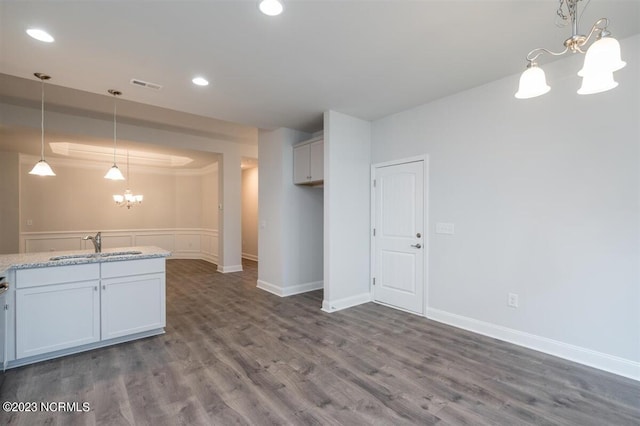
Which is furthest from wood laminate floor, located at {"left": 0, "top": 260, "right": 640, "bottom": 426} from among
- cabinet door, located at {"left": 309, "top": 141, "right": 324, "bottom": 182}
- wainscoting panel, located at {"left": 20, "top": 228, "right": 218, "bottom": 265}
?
wainscoting panel, located at {"left": 20, "top": 228, "right": 218, "bottom": 265}

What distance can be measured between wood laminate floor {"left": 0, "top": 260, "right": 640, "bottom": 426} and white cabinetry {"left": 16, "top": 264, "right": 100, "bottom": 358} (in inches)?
6.9

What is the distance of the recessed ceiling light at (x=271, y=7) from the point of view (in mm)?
2035

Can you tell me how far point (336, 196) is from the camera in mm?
4227

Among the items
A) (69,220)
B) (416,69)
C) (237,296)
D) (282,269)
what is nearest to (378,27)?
(416,69)

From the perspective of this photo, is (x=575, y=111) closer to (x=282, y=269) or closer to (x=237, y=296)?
(x=282, y=269)

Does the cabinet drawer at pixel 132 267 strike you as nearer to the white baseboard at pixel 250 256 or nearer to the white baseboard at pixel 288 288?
the white baseboard at pixel 288 288

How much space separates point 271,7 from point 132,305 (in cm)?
311

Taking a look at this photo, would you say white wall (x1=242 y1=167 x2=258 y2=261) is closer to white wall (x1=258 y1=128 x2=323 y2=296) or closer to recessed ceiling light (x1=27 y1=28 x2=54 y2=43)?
white wall (x1=258 y1=128 x2=323 y2=296)

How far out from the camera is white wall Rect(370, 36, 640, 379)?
2502 millimetres

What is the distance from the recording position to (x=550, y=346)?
2852mm

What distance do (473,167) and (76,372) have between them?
439 cm

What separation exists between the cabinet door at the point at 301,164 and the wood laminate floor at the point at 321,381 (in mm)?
2301

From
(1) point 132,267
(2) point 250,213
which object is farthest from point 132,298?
(2) point 250,213

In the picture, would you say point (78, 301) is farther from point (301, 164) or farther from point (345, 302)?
point (301, 164)
